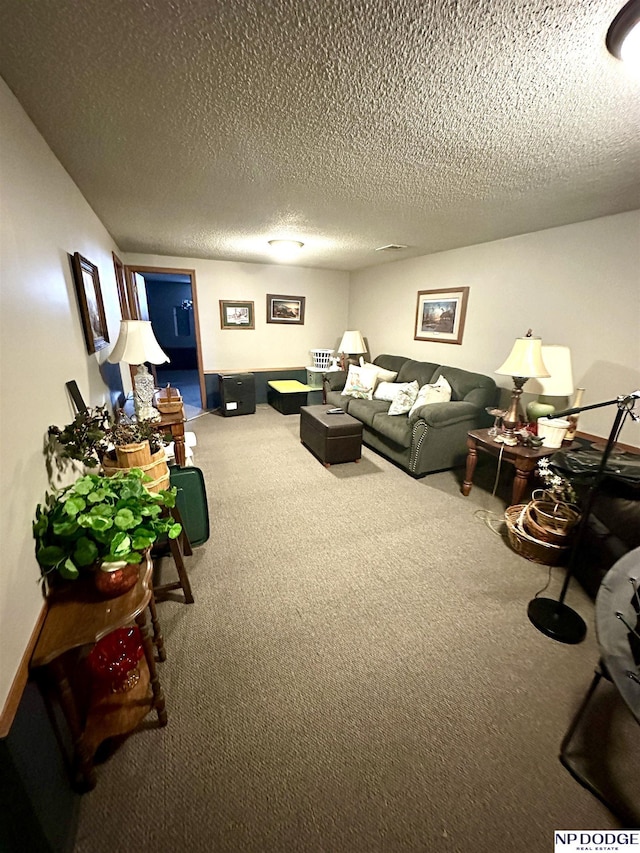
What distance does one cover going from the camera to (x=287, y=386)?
5328 mm

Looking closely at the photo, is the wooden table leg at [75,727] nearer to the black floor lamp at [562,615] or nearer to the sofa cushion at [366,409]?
the black floor lamp at [562,615]

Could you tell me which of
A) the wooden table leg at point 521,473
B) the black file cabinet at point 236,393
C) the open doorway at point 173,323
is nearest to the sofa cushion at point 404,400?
the wooden table leg at point 521,473

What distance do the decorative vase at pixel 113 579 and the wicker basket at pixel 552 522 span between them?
227 cm

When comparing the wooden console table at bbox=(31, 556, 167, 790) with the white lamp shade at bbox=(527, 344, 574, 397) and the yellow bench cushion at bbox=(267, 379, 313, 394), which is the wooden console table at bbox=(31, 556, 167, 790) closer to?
the white lamp shade at bbox=(527, 344, 574, 397)

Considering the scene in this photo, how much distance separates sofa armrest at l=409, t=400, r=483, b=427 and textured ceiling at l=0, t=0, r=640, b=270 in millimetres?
1629

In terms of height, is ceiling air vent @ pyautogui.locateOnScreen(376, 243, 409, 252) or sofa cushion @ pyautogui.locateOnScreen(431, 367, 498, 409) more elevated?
ceiling air vent @ pyautogui.locateOnScreen(376, 243, 409, 252)

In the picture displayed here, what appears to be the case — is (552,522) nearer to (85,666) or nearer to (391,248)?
(85,666)

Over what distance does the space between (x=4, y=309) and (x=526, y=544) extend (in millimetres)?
2824

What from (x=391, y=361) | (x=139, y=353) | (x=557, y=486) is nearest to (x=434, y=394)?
(x=391, y=361)

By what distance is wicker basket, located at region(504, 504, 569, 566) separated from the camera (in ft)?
6.73

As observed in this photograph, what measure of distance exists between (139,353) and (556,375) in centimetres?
317

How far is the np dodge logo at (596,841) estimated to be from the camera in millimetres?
981

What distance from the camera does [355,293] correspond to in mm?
5734

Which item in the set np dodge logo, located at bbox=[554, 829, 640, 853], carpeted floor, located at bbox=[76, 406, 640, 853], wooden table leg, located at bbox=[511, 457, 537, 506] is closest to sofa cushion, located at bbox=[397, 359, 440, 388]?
wooden table leg, located at bbox=[511, 457, 537, 506]
